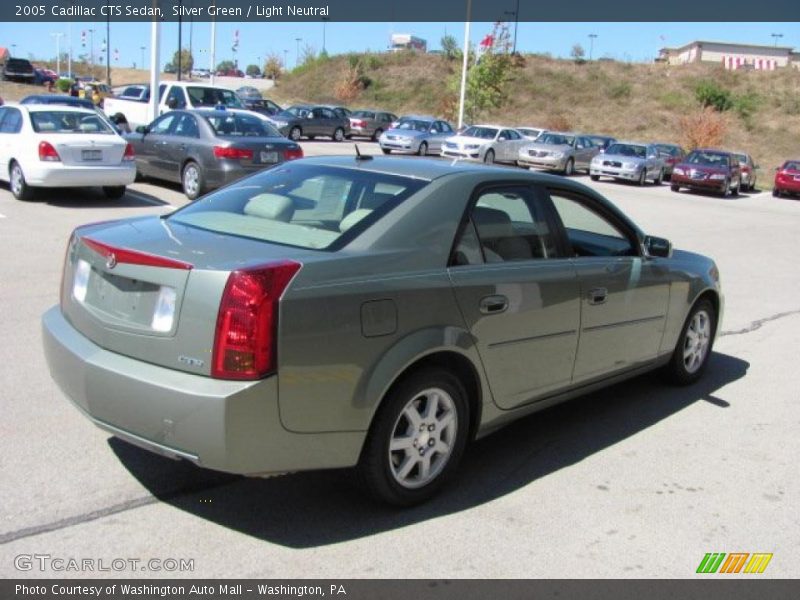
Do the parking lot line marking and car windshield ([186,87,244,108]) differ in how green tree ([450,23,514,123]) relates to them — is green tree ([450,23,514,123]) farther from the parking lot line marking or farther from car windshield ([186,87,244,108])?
the parking lot line marking

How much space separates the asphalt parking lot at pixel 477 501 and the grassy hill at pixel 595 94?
5020 centimetres

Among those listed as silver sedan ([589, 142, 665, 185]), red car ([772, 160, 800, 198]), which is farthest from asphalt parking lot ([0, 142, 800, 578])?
red car ([772, 160, 800, 198])

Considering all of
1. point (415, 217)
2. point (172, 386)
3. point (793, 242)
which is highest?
point (415, 217)

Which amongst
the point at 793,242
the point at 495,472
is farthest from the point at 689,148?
the point at 495,472

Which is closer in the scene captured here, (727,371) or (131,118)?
(727,371)

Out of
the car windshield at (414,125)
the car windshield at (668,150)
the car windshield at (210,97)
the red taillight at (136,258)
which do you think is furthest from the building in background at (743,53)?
the red taillight at (136,258)

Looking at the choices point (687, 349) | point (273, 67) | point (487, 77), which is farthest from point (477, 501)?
point (273, 67)

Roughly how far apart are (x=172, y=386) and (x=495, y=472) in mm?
1924

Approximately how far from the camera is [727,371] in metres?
6.80

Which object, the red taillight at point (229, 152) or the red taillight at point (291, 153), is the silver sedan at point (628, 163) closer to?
the red taillight at point (291, 153)

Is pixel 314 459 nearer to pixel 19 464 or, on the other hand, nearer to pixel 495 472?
pixel 495 472

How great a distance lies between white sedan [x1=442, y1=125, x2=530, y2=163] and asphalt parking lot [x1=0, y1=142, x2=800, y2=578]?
25.9 metres

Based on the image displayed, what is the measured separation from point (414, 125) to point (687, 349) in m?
30.7

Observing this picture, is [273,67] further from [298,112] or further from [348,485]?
[348,485]
